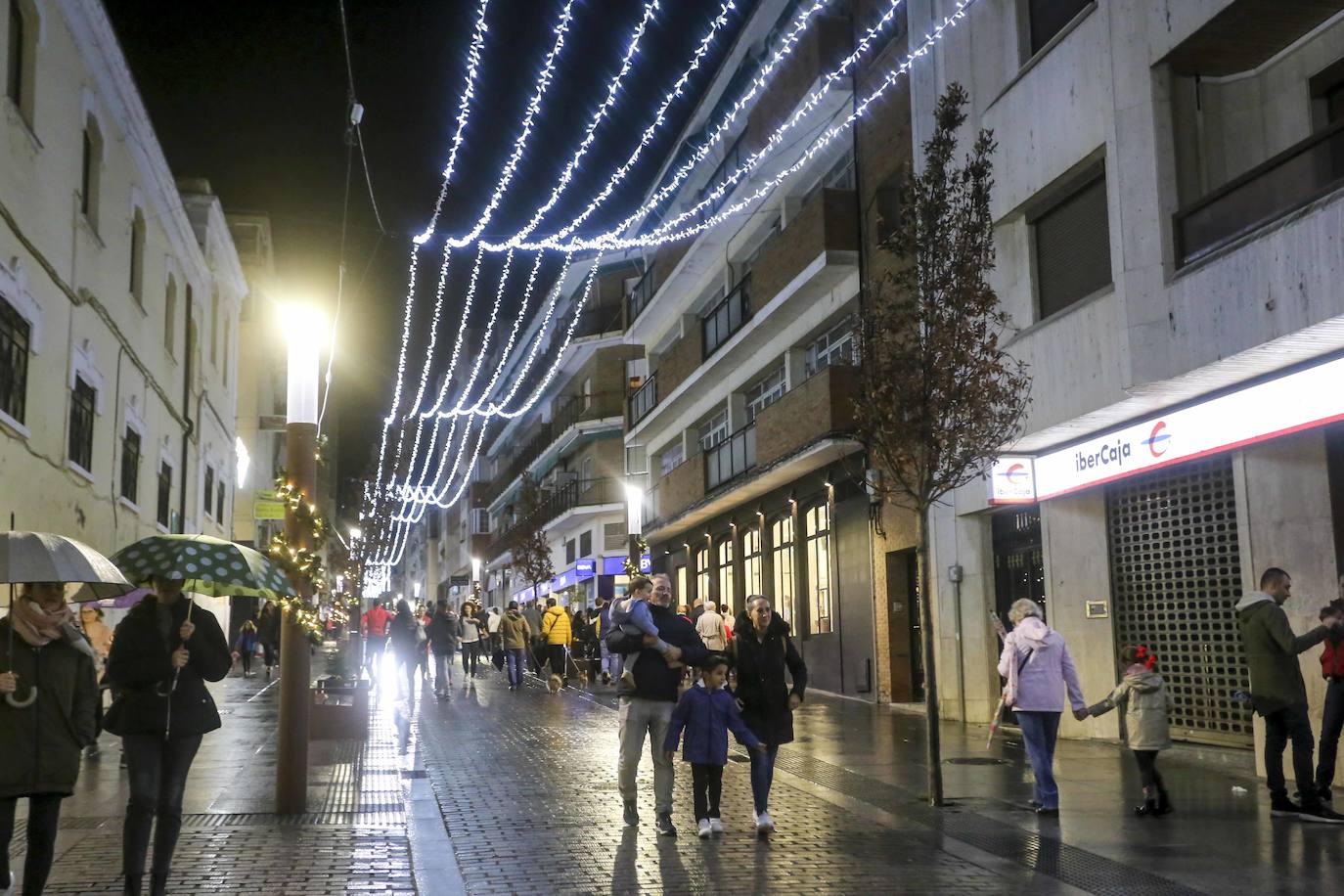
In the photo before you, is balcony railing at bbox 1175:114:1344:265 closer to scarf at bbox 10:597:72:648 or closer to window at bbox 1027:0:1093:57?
window at bbox 1027:0:1093:57

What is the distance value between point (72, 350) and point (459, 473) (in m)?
81.7

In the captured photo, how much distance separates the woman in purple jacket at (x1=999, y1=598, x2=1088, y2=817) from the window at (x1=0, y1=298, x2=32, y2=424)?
33.5ft

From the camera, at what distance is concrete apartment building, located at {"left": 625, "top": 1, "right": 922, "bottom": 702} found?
22.3 m

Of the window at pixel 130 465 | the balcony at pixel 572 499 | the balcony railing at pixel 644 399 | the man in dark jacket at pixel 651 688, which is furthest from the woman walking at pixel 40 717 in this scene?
the balcony at pixel 572 499

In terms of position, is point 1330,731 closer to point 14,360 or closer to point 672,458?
point 14,360

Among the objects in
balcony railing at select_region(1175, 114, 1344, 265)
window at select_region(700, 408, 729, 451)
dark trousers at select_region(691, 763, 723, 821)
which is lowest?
dark trousers at select_region(691, 763, 723, 821)

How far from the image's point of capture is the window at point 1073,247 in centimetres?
1516

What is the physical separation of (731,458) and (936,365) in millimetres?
17873

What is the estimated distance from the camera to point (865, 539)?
2316 centimetres

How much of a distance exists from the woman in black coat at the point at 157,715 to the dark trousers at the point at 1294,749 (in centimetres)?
706

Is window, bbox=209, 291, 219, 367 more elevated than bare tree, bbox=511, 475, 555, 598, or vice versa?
window, bbox=209, 291, 219, 367

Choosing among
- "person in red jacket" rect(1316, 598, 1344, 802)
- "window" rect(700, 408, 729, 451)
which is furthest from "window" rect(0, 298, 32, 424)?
"window" rect(700, 408, 729, 451)

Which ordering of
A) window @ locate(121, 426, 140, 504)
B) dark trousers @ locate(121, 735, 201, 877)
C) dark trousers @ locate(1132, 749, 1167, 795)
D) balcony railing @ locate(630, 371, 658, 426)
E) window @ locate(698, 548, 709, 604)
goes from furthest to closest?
balcony railing @ locate(630, 371, 658, 426) < window @ locate(698, 548, 709, 604) < window @ locate(121, 426, 140, 504) < dark trousers @ locate(1132, 749, 1167, 795) < dark trousers @ locate(121, 735, 201, 877)

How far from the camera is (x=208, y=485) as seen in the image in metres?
31.1
